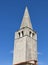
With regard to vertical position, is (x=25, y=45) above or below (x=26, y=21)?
below

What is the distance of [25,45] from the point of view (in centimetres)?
3388

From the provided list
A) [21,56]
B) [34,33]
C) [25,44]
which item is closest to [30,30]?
[34,33]

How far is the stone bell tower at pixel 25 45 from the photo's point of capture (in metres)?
33.2

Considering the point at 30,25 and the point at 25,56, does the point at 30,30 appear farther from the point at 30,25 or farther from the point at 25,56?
the point at 25,56

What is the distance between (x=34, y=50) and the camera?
1380 inches

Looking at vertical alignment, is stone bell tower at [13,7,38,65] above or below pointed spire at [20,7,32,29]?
below

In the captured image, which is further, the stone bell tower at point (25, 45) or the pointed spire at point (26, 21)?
the pointed spire at point (26, 21)

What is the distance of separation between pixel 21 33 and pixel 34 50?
4470mm

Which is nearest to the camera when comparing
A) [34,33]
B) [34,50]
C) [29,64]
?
[29,64]

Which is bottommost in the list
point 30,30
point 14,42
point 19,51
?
point 19,51

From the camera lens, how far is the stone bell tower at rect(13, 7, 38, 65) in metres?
33.2

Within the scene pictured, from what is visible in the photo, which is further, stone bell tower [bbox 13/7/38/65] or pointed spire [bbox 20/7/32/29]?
pointed spire [bbox 20/7/32/29]

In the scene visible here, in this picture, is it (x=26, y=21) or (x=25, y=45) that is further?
(x=26, y=21)

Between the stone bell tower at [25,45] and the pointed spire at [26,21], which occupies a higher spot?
the pointed spire at [26,21]
